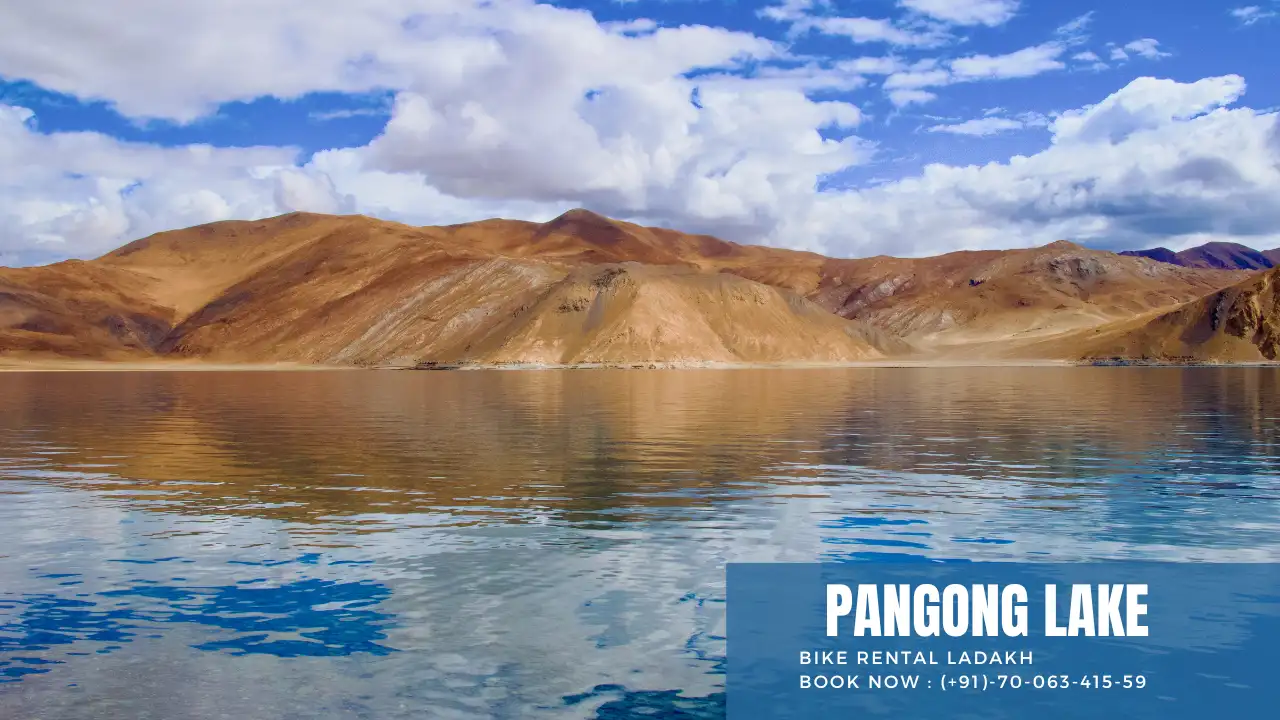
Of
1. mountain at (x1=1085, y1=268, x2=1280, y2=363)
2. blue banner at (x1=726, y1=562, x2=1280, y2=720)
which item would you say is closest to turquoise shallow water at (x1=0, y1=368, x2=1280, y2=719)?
blue banner at (x1=726, y1=562, x2=1280, y2=720)

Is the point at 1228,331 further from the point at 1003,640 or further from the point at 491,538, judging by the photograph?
the point at 1003,640

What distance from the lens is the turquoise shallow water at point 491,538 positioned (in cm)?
1202

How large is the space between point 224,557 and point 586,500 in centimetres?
875

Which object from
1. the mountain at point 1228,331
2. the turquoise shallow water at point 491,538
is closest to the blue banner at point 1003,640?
the turquoise shallow water at point 491,538

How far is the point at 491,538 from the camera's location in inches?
780

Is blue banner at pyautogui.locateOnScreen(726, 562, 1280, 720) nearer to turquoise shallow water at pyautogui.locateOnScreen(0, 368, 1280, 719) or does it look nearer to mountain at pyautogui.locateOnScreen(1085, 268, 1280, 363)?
turquoise shallow water at pyautogui.locateOnScreen(0, 368, 1280, 719)

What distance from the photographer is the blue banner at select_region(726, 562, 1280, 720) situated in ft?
37.4

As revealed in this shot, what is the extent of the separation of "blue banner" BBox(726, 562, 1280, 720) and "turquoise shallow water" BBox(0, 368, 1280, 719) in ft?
2.67

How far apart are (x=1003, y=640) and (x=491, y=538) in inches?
386

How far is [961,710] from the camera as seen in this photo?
1117cm

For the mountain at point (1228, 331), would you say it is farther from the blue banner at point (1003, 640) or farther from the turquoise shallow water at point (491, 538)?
the blue banner at point (1003, 640)

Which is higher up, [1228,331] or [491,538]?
[1228,331]

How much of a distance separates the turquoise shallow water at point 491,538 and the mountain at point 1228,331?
15963cm

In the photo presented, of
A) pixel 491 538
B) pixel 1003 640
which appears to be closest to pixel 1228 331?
pixel 491 538
